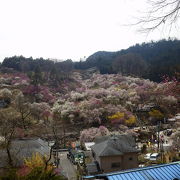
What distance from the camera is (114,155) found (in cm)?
2405

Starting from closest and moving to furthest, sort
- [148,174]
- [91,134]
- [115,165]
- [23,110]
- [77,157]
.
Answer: [148,174]
[115,165]
[77,157]
[91,134]
[23,110]

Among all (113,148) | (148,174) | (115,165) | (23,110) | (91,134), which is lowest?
(115,165)

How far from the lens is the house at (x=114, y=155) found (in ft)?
78.9

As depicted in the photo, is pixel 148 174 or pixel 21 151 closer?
pixel 148 174

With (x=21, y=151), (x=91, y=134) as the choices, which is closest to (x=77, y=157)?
(x=21, y=151)

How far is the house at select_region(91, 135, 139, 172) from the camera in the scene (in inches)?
947

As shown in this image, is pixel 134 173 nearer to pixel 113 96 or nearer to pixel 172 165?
pixel 172 165

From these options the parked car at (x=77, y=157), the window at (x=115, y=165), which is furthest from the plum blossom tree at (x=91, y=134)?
the window at (x=115, y=165)

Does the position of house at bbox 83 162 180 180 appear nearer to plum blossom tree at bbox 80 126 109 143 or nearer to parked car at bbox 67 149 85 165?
parked car at bbox 67 149 85 165

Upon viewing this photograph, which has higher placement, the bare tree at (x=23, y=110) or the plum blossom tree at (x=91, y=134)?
the bare tree at (x=23, y=110)

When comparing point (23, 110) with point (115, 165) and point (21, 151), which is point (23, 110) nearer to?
point (21, 151)

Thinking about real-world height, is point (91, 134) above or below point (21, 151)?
below

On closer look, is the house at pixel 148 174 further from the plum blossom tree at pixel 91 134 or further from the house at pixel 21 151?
the plum blossom tree at pixel 91 134

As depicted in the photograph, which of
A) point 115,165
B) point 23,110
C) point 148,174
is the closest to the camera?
point 148,174
